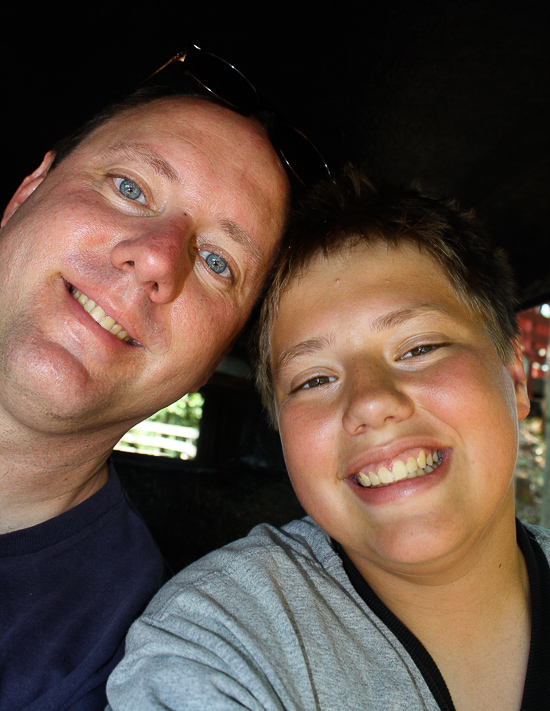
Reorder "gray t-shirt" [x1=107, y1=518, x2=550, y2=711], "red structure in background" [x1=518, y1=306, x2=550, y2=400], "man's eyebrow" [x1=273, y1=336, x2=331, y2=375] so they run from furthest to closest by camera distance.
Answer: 1. "red structure in background" [x1=518, y1=306, x2=550, y2=400]
2. "man's eyebrow" [x1=273, y1=336, x2=331, y2=375]
3. "gray t-shirt" [x1=107, y1=518, x2=550, y2=711]

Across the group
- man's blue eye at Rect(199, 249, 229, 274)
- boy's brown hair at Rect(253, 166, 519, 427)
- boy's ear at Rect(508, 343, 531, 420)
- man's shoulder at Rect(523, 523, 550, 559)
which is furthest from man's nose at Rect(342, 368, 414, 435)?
man's shoulder at Rect(523, 523, 550, 559)

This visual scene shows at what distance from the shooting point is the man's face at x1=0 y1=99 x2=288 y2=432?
1431 millimetres

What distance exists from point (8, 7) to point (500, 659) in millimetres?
2609

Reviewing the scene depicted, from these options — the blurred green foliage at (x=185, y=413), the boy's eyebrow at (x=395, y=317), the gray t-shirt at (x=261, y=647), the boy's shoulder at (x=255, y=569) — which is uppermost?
the boy's eyebrow at (x=395, y=317)

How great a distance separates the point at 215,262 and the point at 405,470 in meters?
0.96

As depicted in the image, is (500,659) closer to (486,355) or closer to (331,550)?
(331,550)

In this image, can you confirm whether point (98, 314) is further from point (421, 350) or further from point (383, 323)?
point (421, 350)

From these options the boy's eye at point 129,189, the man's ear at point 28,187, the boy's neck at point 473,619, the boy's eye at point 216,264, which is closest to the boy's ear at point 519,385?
the boy's neck at point 473,619

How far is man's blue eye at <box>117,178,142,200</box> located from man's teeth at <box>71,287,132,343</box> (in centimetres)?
39

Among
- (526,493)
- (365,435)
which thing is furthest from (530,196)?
(526,493)

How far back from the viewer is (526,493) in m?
7.96

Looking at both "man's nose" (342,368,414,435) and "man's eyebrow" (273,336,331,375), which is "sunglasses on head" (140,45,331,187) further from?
"man's nose" (342,368,414,435)

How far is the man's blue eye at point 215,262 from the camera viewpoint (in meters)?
1.78

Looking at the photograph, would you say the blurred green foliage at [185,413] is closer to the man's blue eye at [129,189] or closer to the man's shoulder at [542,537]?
the man's blue eye at [129,189]
